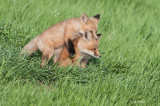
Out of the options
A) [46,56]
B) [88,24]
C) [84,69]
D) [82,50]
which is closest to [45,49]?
[46,56]

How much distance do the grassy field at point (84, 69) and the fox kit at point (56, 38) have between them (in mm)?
245

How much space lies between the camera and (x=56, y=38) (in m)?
6.61

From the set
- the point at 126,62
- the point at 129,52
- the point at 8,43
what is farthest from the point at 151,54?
the point at 8,43

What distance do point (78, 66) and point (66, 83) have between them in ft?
2.69

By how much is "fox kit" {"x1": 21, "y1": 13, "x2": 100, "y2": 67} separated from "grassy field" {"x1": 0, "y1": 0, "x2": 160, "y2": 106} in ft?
0.80

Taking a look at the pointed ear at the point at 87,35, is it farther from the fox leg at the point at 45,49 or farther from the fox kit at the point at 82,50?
the fox leg at the point at 45,49

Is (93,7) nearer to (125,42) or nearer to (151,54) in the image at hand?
(125,42)

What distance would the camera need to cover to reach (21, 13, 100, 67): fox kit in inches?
251

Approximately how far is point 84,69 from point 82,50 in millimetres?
584

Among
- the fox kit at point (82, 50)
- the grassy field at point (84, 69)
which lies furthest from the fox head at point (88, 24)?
the grassy field at point (84, 69)

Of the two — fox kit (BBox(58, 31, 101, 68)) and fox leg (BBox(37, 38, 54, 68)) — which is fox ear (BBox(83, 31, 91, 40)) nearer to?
fox kit (BBox(58, 31, 101, 68))

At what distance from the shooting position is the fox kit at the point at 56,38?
20.9 ft

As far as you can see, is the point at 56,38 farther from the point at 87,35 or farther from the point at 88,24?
the point at 88,24

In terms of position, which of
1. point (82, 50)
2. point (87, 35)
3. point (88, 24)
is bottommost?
point (82, 50)
